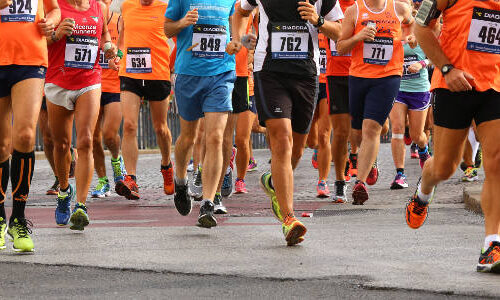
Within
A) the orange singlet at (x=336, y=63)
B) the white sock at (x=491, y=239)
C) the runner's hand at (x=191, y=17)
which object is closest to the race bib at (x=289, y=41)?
the runner's hand at (x=191, y=17)

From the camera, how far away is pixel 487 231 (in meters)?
6.25

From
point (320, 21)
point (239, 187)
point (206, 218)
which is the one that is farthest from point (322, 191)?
point (320, 21)

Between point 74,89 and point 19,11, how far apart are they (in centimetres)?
152

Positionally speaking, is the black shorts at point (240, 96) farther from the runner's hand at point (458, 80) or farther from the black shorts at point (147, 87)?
the runner's hand at point (458, 80)

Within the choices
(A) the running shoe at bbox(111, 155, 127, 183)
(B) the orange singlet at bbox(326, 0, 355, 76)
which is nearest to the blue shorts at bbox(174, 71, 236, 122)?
(B) the orange singlet at bbox(326, 0, 355, 76)

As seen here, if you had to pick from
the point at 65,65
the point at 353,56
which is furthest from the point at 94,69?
the point at 353,56

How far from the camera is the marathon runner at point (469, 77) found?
247 inches

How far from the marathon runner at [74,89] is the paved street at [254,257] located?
1.41 ft

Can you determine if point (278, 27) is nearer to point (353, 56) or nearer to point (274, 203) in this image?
point (274, 203)

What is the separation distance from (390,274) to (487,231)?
711 mm

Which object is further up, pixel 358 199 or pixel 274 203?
pixel 274 203

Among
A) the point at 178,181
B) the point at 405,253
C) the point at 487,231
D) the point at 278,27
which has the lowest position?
the point at 178,181

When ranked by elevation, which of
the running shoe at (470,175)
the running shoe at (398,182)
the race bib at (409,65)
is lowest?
the running shoe at (470,175)

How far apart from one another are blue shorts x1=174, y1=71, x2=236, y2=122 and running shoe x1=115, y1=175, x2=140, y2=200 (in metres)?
2.87
